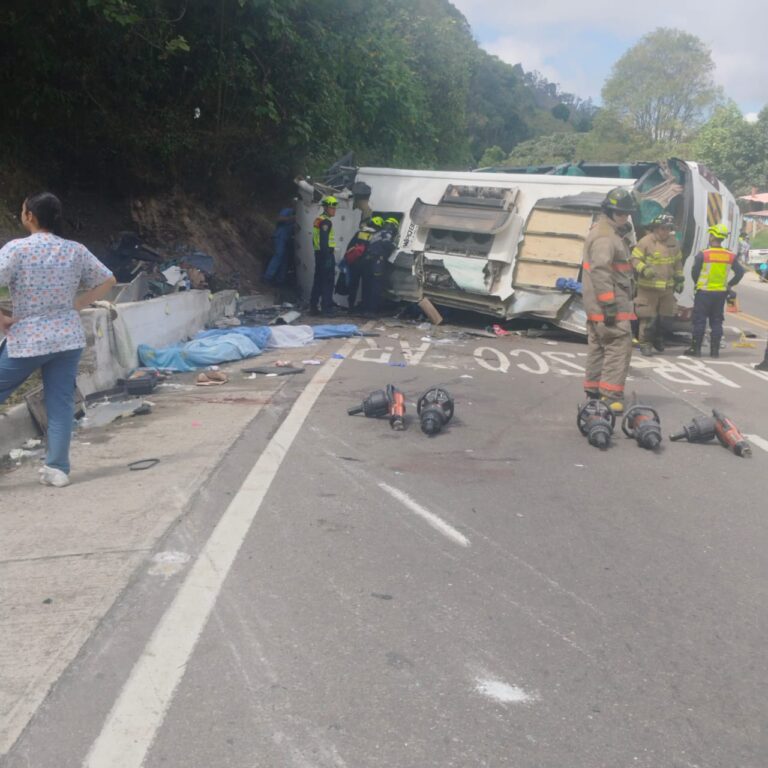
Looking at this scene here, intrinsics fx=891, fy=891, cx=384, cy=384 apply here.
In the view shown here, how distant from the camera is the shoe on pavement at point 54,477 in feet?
18.5

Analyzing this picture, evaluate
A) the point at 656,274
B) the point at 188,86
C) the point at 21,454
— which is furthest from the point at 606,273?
the point at 188,86

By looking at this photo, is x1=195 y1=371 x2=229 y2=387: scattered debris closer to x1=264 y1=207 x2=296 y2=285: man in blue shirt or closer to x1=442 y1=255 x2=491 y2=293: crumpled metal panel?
x1=442 y1=255 x2=491 y2=293: crumpled metal panel

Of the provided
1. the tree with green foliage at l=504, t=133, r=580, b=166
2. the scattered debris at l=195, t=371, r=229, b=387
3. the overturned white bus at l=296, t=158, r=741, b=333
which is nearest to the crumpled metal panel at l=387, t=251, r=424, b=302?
the overturned white bus at l=296, t=158, r=741, b=333

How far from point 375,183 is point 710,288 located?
5988 millimetres

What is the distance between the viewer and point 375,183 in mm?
15367

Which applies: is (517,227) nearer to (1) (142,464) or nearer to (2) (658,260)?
(2) (658,260)

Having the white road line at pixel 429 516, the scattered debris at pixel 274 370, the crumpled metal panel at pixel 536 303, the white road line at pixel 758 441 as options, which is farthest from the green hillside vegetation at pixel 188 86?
the white road line at pixel 758 441

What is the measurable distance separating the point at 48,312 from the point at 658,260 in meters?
9.23

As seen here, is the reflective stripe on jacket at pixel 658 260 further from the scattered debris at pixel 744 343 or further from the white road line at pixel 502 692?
the white road line at pixel 502 692

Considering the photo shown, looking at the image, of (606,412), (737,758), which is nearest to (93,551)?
(737,758)

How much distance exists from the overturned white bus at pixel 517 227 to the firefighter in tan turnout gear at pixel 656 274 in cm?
36

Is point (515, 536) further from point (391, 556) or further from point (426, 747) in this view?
point (426, 747)

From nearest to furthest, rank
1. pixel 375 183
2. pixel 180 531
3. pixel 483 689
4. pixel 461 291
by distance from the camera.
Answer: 1. pixel 483 689
2. pixel 180 531
3. pixel 461 291
4. pixel 375 183

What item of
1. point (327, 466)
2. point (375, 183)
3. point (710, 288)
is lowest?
point (327, 466)
